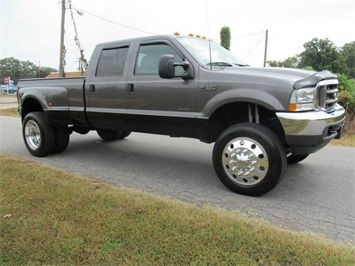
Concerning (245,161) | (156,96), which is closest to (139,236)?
(245,161)

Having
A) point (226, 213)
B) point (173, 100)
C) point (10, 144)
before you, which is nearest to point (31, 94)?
point (10, 144)

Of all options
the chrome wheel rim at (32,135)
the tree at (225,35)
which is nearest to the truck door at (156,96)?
the chrome wheel rim at (32,135)

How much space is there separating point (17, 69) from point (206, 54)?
79.1 meters

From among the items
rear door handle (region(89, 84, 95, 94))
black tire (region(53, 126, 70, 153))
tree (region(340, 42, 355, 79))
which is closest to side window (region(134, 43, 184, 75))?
rear door handle (region(89, 84, 95, 94))

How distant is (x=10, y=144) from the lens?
6.91 meters

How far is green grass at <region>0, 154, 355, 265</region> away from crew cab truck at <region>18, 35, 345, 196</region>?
0.83 metres

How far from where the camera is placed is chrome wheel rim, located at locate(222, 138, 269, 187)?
3.55 metres

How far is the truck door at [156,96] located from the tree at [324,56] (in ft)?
193

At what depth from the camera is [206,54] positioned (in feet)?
14.4

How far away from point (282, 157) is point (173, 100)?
1592 mm

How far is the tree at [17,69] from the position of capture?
67000mm

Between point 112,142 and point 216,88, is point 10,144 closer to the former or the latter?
point 112,142

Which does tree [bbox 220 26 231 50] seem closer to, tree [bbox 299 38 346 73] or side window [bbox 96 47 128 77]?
side window [bbox 96 47 128 77]

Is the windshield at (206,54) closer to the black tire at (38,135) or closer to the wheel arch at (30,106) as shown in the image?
the black tire at (38,135)
